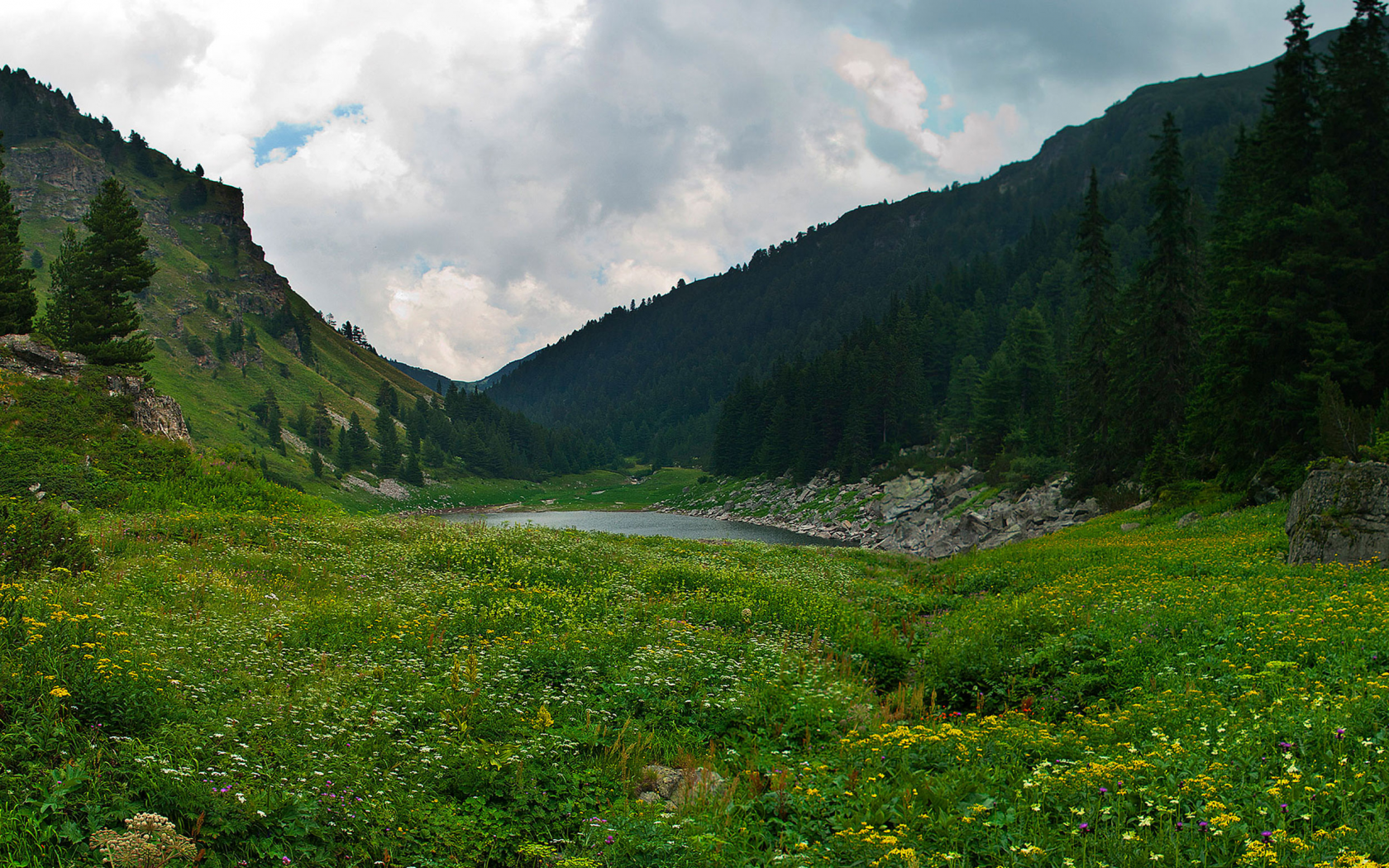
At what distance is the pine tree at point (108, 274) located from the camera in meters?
32.7

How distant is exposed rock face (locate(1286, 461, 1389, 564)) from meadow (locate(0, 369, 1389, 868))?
0.89 m

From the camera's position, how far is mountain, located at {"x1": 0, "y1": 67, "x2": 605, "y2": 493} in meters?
122

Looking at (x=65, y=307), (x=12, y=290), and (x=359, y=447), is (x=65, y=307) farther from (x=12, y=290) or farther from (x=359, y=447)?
(x=359, y=447)

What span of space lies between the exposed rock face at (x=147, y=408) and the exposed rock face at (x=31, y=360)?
1.54 metres

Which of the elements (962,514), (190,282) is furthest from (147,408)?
(190,282)

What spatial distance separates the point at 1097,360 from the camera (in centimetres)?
4281

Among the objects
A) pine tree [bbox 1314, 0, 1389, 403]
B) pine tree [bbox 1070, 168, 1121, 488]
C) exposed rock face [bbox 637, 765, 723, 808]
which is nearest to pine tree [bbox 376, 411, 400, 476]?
pine tree [bbox 1070, 168, 1121, 488]

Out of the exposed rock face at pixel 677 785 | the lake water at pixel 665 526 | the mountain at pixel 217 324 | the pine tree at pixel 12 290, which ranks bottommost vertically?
the lake water at pixel 665 526

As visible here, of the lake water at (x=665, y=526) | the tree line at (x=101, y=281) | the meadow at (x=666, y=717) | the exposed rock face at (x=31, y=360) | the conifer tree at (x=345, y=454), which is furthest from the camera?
the conifer tree at (x=345, y=454)

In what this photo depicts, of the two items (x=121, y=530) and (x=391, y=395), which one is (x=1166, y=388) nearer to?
(x=121, y=530)

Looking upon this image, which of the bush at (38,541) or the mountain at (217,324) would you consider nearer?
the bush at (38,541)

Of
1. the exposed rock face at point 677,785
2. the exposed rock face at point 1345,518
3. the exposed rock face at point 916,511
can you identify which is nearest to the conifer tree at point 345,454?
the exposed rock face at point 916,511

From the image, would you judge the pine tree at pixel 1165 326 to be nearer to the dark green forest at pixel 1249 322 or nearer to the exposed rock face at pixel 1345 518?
the dark green forest at pixel 1249 322

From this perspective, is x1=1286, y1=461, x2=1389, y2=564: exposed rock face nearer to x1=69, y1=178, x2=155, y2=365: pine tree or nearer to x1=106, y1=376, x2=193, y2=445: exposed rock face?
x1=106, y1=376, x2=193, y2=445: exposed rock face
